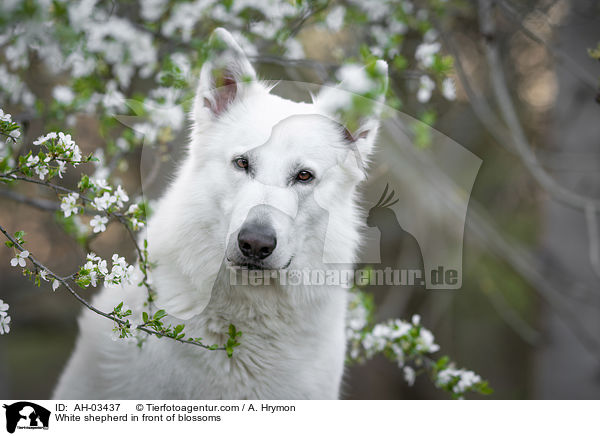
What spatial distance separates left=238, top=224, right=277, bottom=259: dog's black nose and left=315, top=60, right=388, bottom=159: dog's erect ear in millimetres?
592

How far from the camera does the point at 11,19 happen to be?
8.26 ft

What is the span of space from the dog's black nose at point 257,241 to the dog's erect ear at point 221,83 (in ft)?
2.03

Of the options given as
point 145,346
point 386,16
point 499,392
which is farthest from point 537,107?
point 145,346

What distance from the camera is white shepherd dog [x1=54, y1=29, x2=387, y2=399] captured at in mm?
1964

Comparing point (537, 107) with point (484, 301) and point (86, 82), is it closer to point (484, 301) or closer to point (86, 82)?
point (484, 301)

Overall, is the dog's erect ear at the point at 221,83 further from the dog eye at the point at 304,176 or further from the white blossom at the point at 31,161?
the white blossom at the point at 31,161

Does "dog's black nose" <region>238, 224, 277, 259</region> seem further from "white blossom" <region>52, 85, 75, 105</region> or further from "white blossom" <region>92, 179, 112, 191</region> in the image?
"white blossom" <region>52, 85, 75, 105</region>

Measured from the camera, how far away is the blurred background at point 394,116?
8.68 ft

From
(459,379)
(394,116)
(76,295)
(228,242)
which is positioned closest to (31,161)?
(76,295)

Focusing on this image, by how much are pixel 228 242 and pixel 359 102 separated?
743 millimetres
